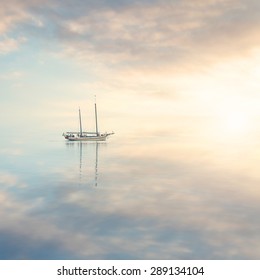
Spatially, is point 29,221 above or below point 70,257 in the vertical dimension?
above

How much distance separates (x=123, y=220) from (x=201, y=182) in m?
26.9

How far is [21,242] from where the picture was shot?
105 ft

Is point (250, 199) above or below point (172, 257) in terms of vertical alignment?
above

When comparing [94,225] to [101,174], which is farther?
[101,174]

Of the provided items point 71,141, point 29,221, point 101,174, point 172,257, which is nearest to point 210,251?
point 172,257

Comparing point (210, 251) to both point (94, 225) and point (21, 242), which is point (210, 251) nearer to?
point (94, 225)
